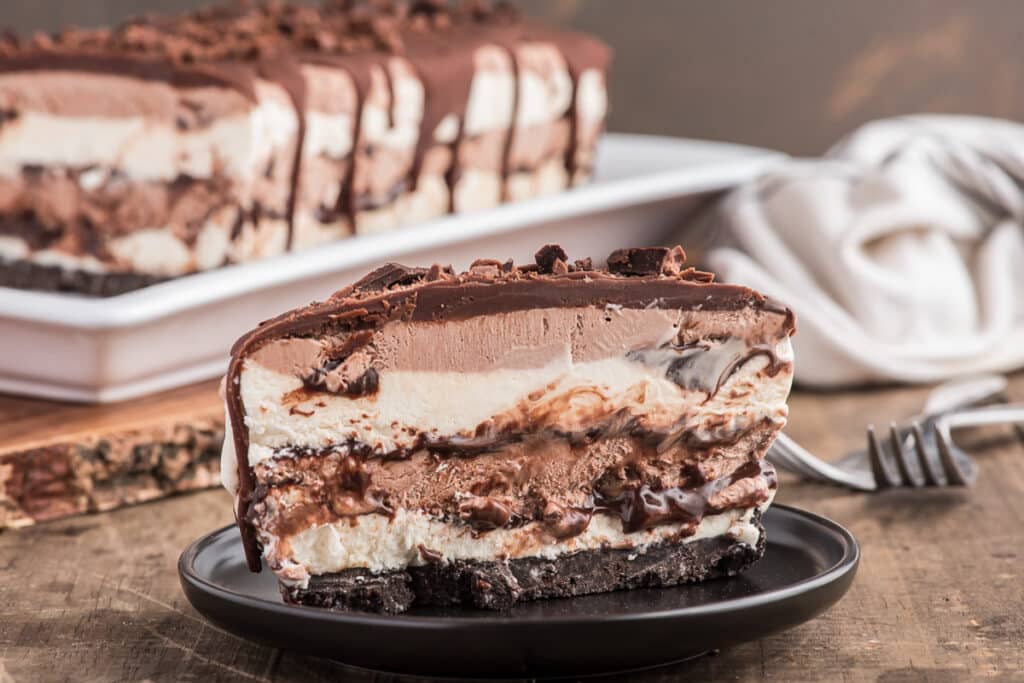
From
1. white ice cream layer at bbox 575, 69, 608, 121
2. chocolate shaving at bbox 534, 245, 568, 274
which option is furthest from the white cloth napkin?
chocolate shaving at bbox 534, 245, 568, 274

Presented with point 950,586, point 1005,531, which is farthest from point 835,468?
point 950,586

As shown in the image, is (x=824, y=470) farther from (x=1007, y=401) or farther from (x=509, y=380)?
(x=509, y=380)

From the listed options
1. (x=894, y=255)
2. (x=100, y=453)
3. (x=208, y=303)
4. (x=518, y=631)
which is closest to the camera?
(x=518, y=631)

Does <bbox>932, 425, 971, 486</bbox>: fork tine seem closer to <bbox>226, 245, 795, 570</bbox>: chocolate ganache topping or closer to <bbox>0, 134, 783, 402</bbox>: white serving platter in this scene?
<bbox>226, 245, 795, 570</bbox>: chocolate ganache topping

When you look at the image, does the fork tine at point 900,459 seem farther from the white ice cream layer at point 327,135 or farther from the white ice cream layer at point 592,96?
the white ice cream layer at point 592,96

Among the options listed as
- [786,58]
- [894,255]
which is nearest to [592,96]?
[894,255]

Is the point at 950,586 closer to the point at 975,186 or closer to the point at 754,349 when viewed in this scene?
the point at 754,349
